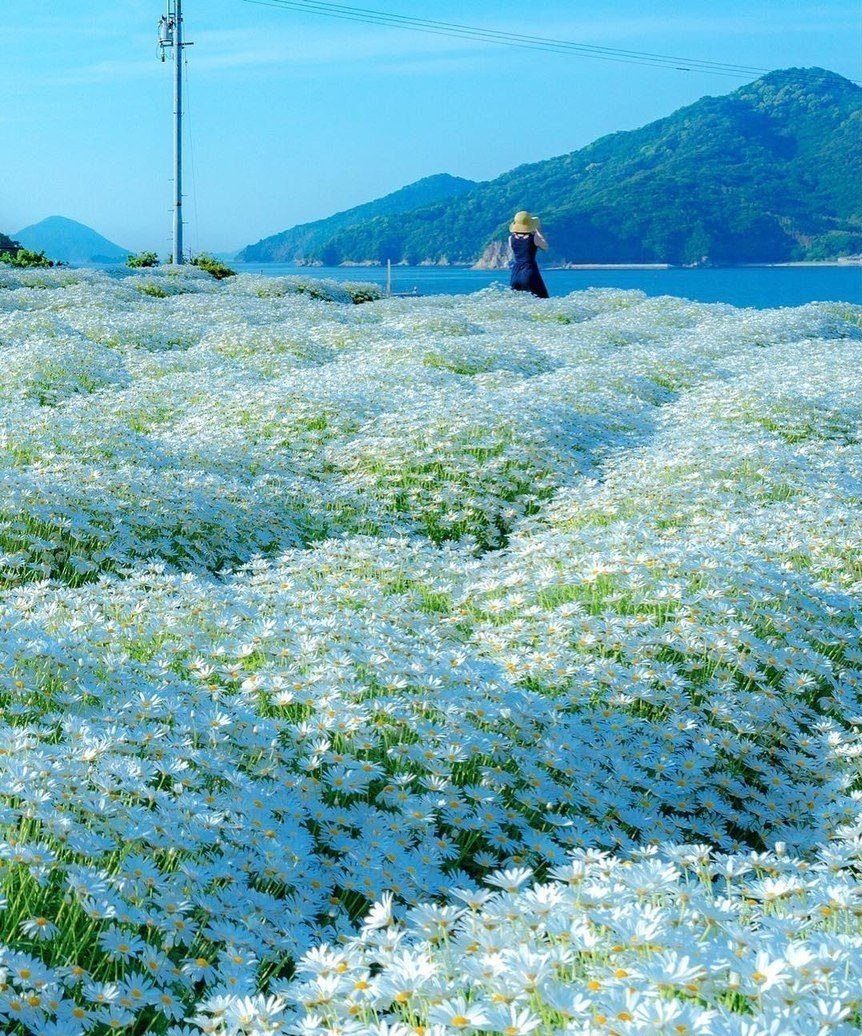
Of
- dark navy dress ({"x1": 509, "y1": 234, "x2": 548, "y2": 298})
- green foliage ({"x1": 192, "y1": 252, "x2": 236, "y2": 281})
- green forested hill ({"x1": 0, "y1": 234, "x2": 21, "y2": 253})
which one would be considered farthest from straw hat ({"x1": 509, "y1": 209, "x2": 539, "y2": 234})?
green forested hill ({"x1": 0, "y1": 234, "x2": 21, "y2": 253})

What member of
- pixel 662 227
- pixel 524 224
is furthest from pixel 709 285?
pixel 662 227

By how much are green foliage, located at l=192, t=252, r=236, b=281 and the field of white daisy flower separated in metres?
30.2

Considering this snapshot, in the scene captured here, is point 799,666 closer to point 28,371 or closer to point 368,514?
point 368,514

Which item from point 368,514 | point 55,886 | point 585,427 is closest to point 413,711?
point 55,886

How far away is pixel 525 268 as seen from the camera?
3133 cm

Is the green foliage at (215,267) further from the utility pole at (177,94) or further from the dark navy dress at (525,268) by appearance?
the dark navy dress at (525,268)

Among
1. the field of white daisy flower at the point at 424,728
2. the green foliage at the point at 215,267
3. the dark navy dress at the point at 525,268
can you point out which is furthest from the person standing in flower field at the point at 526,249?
the field of white daisy flower at the point at 424,728

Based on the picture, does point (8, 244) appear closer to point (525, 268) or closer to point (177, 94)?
point (177, 94)

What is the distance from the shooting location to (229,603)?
6121 mm

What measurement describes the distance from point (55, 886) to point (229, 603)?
272cm

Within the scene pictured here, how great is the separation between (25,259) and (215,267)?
22.7 ft

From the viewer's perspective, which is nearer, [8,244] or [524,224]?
[524,224]

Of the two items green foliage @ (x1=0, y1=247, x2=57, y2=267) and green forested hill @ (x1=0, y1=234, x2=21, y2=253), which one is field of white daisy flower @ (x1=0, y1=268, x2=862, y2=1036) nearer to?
green foliage @ (x1=0, y1=247, x2=57, y2=267)

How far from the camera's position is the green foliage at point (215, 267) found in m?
41.4
